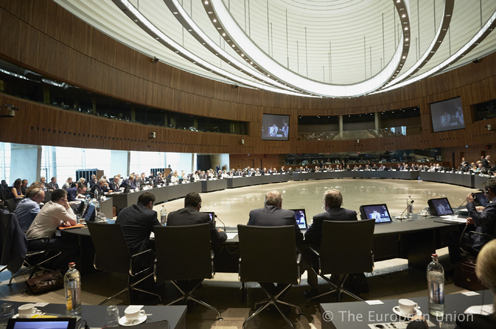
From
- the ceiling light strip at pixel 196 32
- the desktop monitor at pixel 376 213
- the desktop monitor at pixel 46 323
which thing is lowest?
the desktop monitor at pixel 46 323

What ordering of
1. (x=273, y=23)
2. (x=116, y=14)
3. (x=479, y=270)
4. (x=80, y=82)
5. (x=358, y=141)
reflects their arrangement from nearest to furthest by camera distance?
(x=479, y=270) < (x=80, y=82) < (x=116, y=14) < (x=273, y=23) < (x=358, y=141)

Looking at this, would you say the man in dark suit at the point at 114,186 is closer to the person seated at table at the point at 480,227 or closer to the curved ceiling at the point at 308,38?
the curved ceiling at the point at 308,38

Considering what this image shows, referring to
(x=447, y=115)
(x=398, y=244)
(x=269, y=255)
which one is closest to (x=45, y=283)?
(x=269, y=255)

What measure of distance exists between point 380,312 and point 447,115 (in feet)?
65.4

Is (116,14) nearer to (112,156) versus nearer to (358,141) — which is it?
(112,156)

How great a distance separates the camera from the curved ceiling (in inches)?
402

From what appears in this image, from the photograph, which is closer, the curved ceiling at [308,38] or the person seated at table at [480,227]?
the person seated at table at [480,227]

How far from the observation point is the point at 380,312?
5.57ft

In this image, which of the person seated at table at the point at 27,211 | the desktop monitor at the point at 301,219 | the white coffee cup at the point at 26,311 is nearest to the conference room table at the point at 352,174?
the desktop monitor at the point at 301,219

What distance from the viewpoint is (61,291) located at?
3492 millimetres

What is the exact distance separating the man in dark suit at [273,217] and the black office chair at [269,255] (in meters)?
0.22

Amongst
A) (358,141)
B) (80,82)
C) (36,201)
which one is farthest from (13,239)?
(358,141)

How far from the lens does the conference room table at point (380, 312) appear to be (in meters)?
1.56

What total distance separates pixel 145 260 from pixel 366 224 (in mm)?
2272
